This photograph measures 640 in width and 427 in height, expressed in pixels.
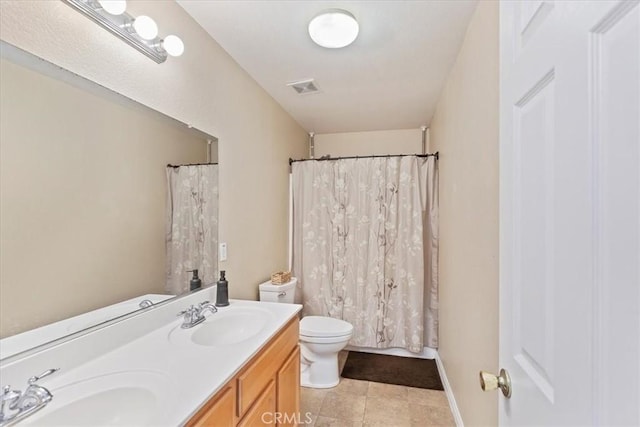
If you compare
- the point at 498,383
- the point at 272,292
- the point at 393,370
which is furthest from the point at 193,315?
the point at 393,370

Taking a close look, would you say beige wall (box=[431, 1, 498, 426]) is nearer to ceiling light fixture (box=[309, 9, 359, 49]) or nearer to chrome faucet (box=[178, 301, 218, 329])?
ceiling light fixture (box=[309, 9, 359, 49])

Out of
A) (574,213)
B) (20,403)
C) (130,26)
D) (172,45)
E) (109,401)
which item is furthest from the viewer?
(172,45)

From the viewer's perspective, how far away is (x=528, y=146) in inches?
24.1

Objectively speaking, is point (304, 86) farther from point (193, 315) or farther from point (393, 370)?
point (393, 370)

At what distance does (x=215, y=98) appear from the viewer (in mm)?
1742

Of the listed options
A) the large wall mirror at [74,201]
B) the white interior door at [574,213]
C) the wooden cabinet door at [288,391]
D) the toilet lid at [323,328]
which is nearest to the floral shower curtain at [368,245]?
the toilet lid at [323,328]

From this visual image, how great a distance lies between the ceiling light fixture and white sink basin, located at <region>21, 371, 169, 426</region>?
65.1 inches

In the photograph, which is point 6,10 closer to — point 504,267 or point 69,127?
point 69,127

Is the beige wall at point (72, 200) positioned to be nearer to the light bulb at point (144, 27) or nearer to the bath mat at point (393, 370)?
the light bulb at point (144, 27)

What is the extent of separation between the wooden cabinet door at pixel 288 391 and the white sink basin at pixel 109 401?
2.14ft

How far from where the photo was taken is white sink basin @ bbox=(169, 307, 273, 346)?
132 cm

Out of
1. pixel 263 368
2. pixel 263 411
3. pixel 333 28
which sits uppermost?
pixel 333 28

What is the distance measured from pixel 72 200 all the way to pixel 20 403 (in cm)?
60

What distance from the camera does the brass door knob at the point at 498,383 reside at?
693mm
